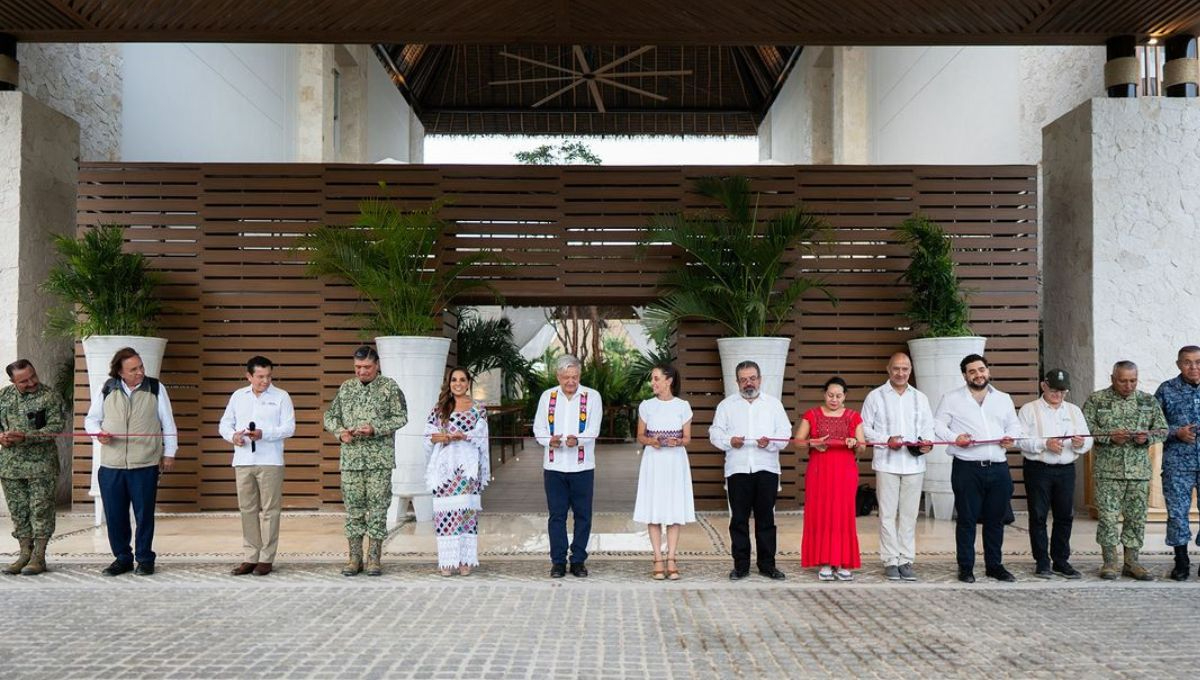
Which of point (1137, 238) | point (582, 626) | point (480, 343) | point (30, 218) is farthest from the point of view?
point (480, 343)

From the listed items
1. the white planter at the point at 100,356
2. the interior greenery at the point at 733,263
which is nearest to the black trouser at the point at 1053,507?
the interior greenery at the point at 733,263

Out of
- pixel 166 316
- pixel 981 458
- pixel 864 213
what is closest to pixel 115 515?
pixel 166 316

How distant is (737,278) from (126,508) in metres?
4.81

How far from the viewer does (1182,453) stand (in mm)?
5461

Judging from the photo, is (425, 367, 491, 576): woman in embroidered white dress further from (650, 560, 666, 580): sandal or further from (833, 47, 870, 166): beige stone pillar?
(833, 47, 870, 166): beige stone pillar

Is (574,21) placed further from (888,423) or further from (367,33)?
(888,423)

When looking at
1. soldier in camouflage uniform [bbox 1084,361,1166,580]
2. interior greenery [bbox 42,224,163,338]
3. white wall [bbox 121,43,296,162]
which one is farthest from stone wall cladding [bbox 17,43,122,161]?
soldier in camouflage uniform [bbox 1084,361,1166,580]

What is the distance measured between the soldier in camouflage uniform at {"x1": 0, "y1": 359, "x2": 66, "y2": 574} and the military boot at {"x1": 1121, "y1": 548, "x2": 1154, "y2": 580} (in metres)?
6.27

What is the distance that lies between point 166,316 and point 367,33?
3.05m

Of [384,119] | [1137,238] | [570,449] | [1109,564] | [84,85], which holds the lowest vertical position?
[1109,564]

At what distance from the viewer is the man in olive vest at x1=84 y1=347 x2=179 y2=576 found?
5.48 meters

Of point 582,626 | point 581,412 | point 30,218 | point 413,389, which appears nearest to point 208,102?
point 30,218

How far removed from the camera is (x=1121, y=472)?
5398mm

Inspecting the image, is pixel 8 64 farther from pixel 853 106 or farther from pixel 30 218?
pixel 853 106
